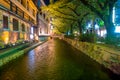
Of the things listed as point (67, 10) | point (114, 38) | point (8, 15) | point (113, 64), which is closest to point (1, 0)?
point (8, 15)

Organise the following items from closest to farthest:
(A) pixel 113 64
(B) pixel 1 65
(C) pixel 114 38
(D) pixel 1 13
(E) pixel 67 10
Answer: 1. (A) pixel 113 64
2. (B) pixel 1 65
3. (C) pixel 114 38
4. (D) pixel 1 13
5. (E) pixel 67 10

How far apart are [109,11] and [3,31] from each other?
10.9 meters

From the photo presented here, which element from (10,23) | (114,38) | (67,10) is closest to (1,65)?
(114,38)

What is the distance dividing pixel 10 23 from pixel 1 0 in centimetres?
422

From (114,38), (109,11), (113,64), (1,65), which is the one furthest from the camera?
(109,11)

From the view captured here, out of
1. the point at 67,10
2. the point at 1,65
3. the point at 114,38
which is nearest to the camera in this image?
the point at 1,65

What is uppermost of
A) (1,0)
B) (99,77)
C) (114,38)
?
(1,0)

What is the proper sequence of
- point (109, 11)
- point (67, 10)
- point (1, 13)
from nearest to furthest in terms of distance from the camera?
point (109, 11)
point (1, 13)
point (67, 10)

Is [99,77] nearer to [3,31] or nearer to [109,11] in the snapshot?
[109,11]

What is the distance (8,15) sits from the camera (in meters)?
23.7

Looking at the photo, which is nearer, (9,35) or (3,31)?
(3,31)

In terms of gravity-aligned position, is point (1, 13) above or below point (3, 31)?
above

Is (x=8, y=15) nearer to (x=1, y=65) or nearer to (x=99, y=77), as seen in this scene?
(x=1, y=65)

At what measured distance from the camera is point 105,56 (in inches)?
533
